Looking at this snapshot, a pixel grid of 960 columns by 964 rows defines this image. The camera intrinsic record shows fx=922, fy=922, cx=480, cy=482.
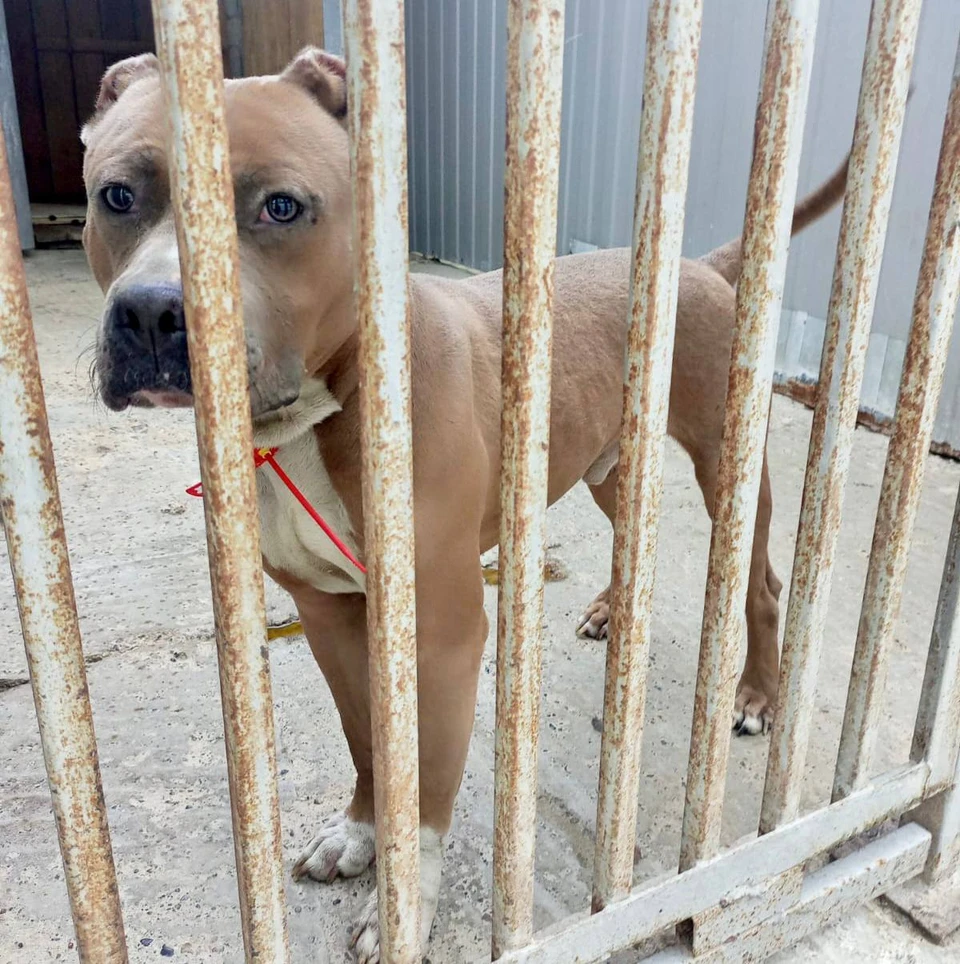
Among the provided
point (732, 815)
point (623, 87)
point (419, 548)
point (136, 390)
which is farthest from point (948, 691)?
point (623, 87)

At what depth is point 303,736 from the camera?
241cm

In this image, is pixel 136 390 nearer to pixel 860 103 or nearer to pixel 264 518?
pixel 264 518

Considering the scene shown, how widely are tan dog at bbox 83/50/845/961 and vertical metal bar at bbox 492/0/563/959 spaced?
0.47 meters

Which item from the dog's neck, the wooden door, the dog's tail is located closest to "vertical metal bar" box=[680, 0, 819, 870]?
the dog's neck

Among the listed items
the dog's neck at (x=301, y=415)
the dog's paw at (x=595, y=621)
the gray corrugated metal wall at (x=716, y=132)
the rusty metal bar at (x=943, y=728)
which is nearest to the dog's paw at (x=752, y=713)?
the dog's paw at (x=595, y=621)

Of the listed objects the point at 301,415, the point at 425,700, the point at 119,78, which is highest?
the point at 119,78

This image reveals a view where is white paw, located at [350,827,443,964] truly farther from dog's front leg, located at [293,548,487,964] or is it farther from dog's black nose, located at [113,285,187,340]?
dog's black nose, located at [113,285,187,340]

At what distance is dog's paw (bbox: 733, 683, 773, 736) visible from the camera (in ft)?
8.02

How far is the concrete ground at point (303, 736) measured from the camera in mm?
1834

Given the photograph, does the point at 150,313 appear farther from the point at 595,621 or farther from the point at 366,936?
the point at 595,621

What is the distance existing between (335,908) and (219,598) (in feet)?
4.02

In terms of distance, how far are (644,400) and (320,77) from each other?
89 cm

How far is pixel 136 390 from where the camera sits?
4.36 ft

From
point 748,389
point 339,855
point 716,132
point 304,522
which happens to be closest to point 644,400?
point 748,389
